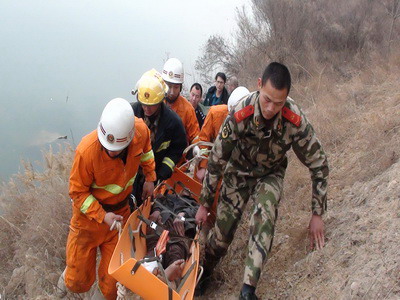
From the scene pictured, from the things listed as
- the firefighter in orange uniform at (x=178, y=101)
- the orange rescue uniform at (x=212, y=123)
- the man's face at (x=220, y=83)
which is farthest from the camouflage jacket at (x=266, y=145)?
the man's face at (x=220, y=83)

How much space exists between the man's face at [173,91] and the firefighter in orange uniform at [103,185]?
4.77ft

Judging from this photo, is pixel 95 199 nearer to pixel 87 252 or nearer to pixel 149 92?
pixel 87 252

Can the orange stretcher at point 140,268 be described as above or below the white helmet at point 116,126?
below

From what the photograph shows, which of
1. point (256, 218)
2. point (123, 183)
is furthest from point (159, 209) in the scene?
point (256, 218)

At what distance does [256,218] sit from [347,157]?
2.50m

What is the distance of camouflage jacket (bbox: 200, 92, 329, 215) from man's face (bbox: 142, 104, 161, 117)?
41.4 inches

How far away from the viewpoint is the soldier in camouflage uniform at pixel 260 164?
259 cm

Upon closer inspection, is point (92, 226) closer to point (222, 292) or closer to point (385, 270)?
point (222, 292)

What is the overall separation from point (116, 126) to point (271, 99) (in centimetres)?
115

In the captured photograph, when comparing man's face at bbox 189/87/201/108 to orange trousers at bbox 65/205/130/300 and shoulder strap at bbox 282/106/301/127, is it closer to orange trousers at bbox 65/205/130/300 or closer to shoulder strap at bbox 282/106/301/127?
orange trousers at bbox 65/205/130/300

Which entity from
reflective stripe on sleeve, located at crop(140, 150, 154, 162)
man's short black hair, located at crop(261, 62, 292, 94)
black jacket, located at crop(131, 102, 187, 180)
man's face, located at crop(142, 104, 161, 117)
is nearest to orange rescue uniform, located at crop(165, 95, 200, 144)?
black jacket, located at crop(131, 102, 187, 180)

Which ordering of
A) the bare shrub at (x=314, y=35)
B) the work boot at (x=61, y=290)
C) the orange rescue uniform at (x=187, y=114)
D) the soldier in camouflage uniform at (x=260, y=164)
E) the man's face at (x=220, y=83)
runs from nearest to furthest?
the soldier in camouflage uniform at (x=260, y=164) → the work boot at (x=61, y=290) → the orange rescue uniform at (x=187, y=114) → the man's face at (x=220, y=83) → the bare shrub at (x=314, y=35)

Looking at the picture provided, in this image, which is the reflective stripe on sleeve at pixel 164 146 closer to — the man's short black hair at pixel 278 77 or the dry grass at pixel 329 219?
the dry grass at pixel 329 219

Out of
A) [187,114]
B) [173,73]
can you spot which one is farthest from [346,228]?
[173,73]
